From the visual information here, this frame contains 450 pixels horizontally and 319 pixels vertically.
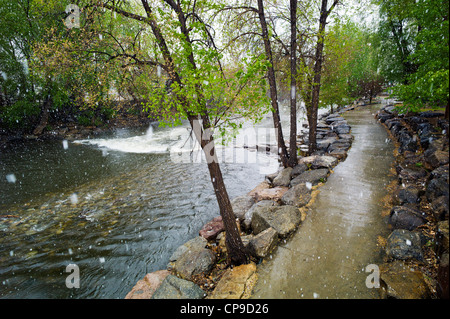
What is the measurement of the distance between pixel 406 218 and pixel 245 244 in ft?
13.2

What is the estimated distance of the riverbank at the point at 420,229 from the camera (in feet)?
11.5

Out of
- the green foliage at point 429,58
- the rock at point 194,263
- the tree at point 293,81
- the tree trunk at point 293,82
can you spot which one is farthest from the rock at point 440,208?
the tree trunk at point 293,82

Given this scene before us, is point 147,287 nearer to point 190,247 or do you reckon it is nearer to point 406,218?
point 190,247

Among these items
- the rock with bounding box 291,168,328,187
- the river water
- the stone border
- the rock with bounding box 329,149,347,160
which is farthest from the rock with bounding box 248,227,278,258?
the rock with bounding box 329,149,347,160

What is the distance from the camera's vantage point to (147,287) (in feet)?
15.4

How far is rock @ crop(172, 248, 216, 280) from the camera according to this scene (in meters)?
4.92

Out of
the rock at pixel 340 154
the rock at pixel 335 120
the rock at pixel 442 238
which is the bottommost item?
the rock at pixel 442 238

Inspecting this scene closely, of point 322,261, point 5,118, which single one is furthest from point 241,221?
point 5,118

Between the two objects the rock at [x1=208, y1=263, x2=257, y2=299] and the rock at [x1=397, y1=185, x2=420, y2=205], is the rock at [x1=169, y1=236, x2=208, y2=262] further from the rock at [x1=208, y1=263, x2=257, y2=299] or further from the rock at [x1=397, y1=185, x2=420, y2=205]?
the rock at [x1=397, y1=185, x2=420, y2=205]

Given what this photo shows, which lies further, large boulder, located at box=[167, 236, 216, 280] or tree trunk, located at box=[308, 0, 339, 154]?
tree trunk, located at box=[308, 0, 339, 154]

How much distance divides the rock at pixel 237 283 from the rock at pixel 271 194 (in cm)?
368

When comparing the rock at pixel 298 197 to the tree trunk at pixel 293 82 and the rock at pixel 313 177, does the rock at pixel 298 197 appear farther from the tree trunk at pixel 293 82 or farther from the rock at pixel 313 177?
the tree trunk at pixel 293 82

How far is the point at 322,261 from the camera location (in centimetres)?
459
